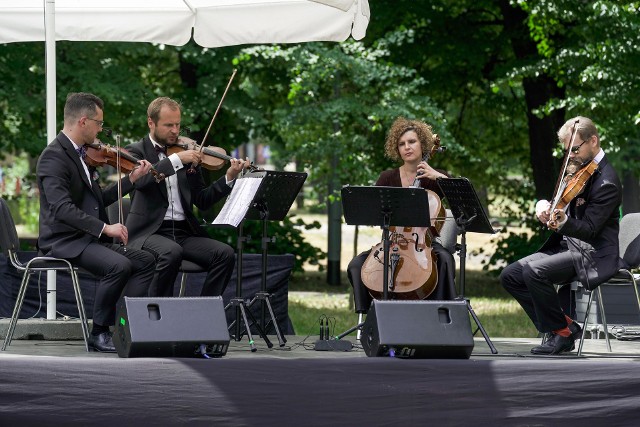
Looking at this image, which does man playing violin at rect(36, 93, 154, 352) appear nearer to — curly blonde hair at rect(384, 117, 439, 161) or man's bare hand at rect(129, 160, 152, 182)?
man's bare hand at rect(129, 160, 152, 182)

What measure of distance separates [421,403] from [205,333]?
1.16 meters

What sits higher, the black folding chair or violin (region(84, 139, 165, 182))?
violin (region(84, 139, 165, 182))

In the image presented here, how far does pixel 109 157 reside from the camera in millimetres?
6680

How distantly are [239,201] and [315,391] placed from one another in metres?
1.32

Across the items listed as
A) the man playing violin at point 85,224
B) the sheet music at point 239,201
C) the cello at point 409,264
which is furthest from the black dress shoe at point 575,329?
the man playing violin at point 85,224

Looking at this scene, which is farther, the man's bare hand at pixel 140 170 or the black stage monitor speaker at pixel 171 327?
the man's bare hand at pixel 140 170

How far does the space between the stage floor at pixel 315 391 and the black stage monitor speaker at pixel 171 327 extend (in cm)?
15

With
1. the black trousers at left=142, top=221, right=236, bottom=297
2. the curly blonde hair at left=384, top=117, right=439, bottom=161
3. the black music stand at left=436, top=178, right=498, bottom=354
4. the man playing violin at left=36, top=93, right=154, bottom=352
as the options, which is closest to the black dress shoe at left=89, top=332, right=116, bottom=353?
the man playing violin at left=36, top=93, right=154, bottom=352

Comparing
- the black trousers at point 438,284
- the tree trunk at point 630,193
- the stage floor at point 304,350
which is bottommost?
the stage floor at point 304,350

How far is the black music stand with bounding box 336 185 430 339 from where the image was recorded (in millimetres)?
6484

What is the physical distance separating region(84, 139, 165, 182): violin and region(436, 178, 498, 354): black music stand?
1.79 meters

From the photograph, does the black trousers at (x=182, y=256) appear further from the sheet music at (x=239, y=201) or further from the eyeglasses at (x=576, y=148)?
the eyeglasses at (x=576, y=148)

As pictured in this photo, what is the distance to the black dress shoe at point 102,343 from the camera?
21.0 feet

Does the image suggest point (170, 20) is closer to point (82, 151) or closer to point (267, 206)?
point (82, 151)
